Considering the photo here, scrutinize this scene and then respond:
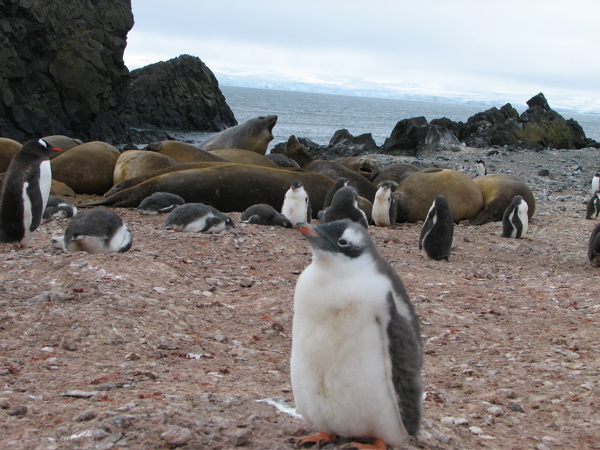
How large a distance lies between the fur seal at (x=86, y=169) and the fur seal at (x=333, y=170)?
4.92 meters

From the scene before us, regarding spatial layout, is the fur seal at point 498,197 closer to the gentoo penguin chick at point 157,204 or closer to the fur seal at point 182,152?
the fur seal at point 182,152

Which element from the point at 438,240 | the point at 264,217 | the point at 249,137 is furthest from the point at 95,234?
the point at 249,137

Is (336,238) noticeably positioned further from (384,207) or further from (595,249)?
(384,207)

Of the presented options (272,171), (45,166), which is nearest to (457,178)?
(272,171)

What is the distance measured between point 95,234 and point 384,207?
21.1ft

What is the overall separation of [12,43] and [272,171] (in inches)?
974

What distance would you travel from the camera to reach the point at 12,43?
3019 cm

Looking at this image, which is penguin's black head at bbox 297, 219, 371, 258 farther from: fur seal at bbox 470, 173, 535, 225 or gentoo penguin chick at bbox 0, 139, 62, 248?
fur seal at bbox 470, 173, 535, 225

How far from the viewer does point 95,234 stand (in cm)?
600

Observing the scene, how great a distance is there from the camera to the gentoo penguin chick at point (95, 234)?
599cm

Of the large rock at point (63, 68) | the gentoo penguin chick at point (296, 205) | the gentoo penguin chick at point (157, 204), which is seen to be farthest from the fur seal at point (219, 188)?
the large rock at point (63, 68)

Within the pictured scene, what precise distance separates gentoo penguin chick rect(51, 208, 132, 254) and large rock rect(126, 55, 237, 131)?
4706 cm

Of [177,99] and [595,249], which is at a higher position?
[177,99]

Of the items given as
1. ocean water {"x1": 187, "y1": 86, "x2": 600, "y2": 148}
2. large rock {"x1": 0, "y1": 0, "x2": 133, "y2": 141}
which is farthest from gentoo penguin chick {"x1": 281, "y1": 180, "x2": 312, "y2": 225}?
ocean water {"x1": 187, "y1": 86, "x2": 600, "y2": 148}
